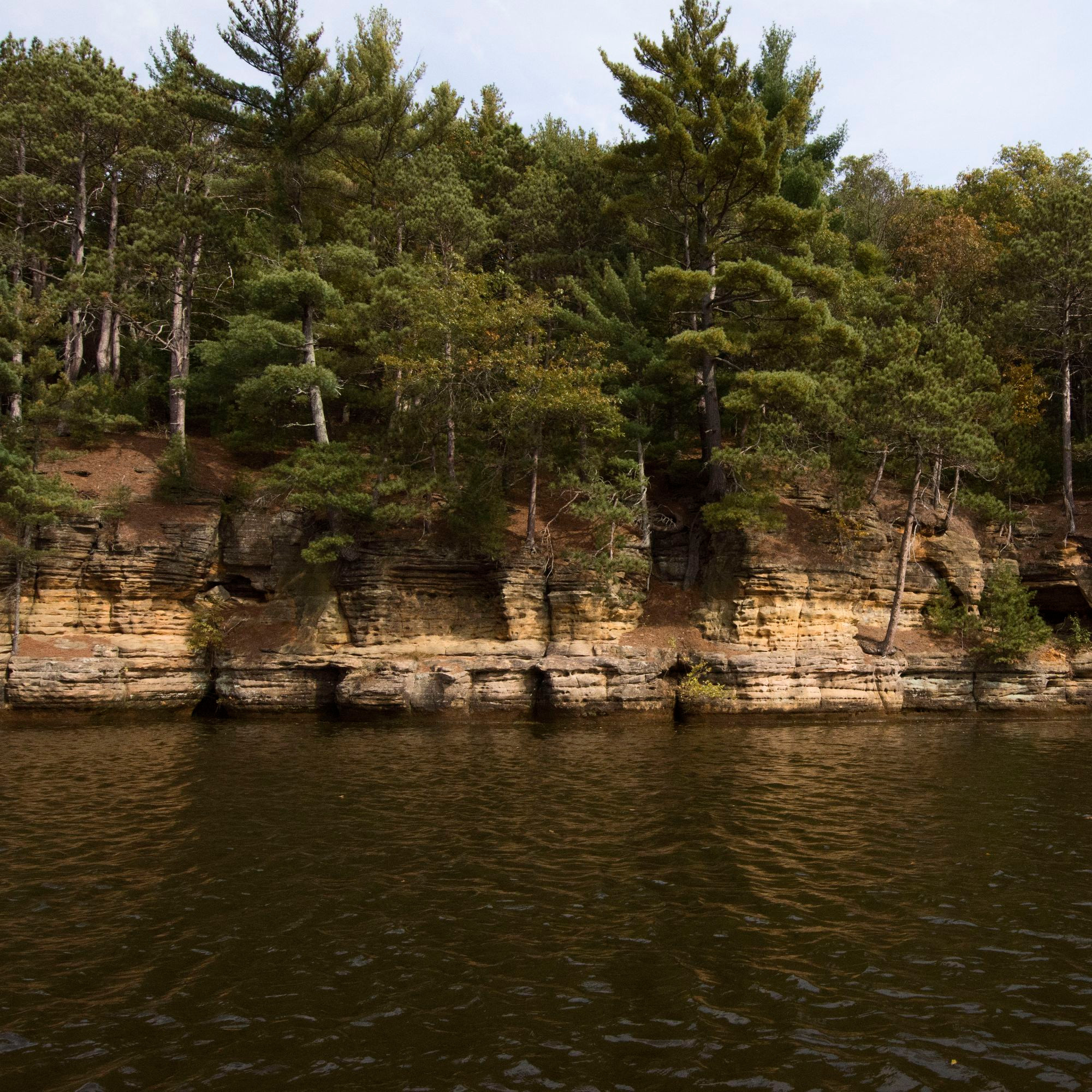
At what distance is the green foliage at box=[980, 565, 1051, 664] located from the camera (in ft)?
80.5

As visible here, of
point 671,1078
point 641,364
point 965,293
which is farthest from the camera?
point 965,293

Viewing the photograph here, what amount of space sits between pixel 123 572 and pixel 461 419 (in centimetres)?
1192

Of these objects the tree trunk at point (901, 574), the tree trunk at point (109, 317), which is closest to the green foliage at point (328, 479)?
the tree trunk at point (109, 317)

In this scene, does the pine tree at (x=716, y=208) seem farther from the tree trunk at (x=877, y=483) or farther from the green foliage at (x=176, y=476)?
the green foliage at (x=176, y=476)

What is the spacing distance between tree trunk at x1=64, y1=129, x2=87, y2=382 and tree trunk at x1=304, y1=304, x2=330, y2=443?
1070 cm

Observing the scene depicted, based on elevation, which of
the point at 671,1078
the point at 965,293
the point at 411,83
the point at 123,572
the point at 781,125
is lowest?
the point at 671,1078

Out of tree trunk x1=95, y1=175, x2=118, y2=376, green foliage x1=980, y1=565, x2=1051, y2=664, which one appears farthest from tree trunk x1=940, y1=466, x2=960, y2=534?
tree trunk x1=95, y1=175, x2=118, y2=376

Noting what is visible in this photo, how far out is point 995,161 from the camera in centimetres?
4834

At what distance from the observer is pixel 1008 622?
24.8 metres

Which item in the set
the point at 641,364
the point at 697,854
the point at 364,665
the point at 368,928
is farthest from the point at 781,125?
the point at 368,928

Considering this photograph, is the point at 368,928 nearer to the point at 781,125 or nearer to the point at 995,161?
the point at 781,125

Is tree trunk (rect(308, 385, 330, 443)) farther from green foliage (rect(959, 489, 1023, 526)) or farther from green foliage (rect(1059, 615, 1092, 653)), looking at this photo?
green foliage (rect(1059, 615, 1092, 653))

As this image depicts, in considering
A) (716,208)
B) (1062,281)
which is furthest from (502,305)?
(1062,281)

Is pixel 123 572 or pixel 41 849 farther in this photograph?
pixel 123 572
